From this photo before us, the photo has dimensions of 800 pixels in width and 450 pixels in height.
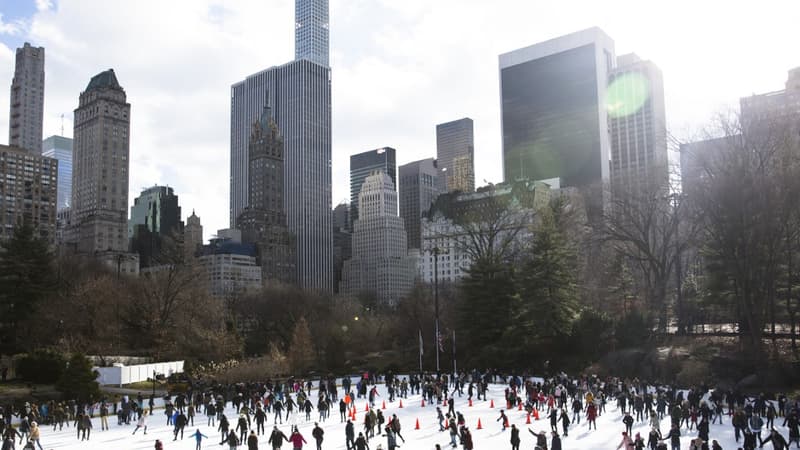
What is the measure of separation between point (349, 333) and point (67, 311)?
25625 millimetres

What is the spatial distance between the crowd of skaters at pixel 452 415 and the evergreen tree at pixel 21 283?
73.3ft

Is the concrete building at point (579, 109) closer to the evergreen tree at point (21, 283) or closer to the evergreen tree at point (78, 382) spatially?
the evergreen tree at point (21, 283)

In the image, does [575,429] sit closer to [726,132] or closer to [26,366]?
[726,132]

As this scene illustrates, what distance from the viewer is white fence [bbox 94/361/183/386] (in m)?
50.0

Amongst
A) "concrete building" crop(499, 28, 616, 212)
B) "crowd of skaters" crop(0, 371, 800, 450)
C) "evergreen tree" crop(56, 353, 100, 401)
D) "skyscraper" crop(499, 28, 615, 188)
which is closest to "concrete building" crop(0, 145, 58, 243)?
"concrete building" crop(499, 28, 616, 212)

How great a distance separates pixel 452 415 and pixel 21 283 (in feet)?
151

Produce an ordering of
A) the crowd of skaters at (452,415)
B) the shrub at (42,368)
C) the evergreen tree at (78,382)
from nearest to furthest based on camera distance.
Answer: the crowd of skaters at (452,415) → the evergreen tree at (78,382) → the shrub at (42,368)

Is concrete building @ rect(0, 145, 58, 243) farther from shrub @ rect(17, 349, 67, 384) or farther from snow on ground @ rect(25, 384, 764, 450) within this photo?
snow on ground @ rect(25, 384, 764, 450)

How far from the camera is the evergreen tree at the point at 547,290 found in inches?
2196

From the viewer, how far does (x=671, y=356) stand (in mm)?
46625

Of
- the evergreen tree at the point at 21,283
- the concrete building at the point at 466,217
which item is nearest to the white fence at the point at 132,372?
the evergreen tree at the point at 21,283

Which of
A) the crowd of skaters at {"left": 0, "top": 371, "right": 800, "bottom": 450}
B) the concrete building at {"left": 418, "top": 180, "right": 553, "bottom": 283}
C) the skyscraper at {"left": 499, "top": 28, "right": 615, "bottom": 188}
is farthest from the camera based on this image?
the skyscraper at {"left": 499, "top": 28, "right": 615, "bottom": 188}

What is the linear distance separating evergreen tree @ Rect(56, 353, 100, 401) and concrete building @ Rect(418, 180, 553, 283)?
23579mm

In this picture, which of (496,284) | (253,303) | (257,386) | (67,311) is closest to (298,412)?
(257,386)
